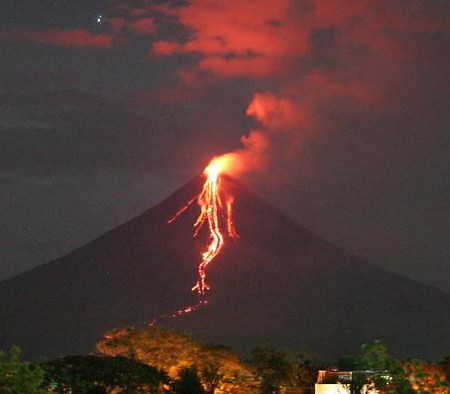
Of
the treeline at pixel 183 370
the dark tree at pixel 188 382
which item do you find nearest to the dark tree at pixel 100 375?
the treeline at pixel 183 370

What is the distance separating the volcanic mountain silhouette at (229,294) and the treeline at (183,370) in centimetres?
5617

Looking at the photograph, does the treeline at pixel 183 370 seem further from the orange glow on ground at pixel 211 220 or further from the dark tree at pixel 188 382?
the orange glow on ground at pixel 211 220

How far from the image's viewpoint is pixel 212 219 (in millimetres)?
124438

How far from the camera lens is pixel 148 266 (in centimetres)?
12719

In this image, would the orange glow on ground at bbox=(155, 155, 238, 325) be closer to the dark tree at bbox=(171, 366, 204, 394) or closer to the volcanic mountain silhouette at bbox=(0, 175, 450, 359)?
the volcanic mountain silhouette at bbox=(0, 175, 450, 359)

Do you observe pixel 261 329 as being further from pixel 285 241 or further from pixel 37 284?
pixel 37 284

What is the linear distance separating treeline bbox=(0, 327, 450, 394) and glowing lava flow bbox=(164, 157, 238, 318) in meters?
62.3

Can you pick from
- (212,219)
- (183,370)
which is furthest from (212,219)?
(183,370)

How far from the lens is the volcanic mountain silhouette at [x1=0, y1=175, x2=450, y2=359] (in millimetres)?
114250

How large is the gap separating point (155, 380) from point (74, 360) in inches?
118

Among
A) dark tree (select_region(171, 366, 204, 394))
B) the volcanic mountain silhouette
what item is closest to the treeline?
dark tree (select_region(171, 366, 204, 394))

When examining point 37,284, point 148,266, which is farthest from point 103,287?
point 37,284

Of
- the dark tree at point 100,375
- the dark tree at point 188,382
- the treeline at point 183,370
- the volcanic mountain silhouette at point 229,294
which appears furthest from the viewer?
the volcanic mountain silhouette at point 229,294

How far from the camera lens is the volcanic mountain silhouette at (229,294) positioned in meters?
114
